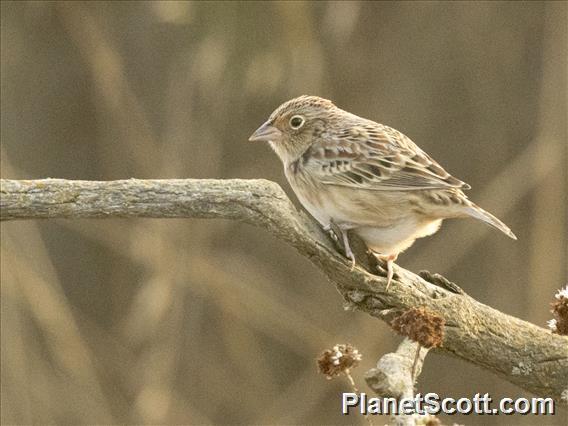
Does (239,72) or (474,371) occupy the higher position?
(239,72)

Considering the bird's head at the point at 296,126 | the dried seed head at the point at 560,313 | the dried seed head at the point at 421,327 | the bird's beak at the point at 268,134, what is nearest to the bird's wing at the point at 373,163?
the bird's head at the point at 296,126

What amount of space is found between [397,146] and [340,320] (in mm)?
3567

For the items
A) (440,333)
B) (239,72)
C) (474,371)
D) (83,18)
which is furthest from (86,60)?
(440,333)

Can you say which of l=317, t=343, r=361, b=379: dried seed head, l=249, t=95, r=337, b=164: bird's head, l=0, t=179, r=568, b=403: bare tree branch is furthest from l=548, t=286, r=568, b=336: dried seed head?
l=249, t=95, r=337, b=164: bird's head

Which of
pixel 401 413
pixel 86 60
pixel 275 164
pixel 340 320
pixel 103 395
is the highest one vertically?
pixel 86 60

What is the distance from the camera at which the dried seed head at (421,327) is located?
3309 mm

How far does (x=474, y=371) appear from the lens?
27.7 feet

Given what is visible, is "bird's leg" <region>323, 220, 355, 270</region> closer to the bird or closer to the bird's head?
the bird

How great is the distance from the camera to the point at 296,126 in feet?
16.3

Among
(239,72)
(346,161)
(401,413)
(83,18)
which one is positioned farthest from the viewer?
(83,18)

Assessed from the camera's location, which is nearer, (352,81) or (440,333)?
(440,333)

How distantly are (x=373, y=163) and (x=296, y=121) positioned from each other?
1.82ft

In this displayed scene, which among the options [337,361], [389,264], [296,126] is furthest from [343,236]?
[296,126]

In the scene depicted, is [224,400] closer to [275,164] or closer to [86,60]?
[275,164]
